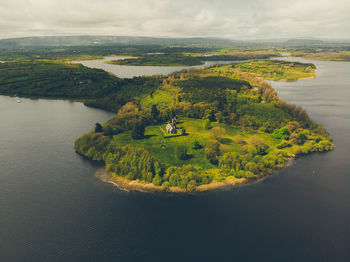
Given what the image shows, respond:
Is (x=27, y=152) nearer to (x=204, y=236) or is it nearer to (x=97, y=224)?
(x=97, y=224)

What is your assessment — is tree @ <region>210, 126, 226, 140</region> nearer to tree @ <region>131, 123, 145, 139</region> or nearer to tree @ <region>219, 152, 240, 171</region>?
tree @ <region>219, 152, 240, 171</region>

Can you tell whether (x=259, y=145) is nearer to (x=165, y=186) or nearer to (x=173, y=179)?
(x=173, y=179)

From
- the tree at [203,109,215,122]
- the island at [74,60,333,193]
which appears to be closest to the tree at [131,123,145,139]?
the island at [74,60,333,193]

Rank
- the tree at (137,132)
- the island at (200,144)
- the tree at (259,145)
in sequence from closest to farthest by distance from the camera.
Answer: the island at (200,144), the tree at (259,145), the tree at (137,132)

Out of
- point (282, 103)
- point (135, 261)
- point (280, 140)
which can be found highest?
point (282, 103)

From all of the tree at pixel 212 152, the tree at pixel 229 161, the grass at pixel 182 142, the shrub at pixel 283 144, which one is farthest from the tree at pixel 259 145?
the tree at pixel 212 152

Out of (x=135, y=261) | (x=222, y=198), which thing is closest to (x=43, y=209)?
(x=135, y=261)

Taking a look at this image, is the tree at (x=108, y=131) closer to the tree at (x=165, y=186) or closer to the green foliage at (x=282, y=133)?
the tree at (x=165, y=186)
